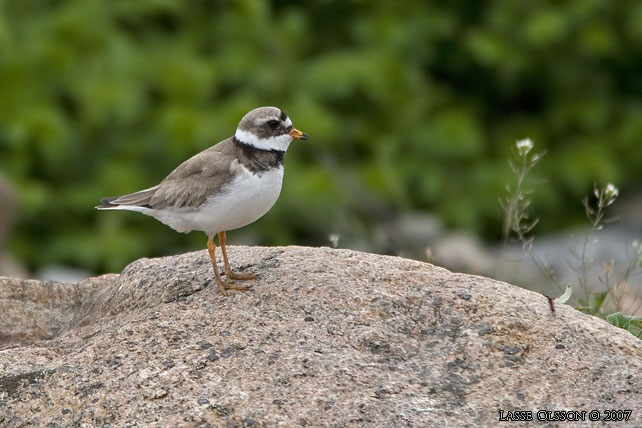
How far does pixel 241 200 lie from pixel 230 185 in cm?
12

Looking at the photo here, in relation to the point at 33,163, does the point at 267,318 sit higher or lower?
lower

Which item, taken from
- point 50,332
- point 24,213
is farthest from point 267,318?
point 24,213

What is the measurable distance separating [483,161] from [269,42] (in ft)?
10.7

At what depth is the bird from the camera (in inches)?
226

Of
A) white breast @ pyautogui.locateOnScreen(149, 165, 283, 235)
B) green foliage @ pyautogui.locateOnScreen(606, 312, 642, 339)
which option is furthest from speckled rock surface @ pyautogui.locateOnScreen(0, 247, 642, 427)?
green foliage @ pyautogui.locateOnScreen(606, 312, 642, 339)

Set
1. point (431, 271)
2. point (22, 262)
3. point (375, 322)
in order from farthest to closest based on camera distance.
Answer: point (22, 262) → point (431, 271) → point (375, 322)

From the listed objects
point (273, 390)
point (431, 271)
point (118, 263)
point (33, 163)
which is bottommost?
point (273, 390)

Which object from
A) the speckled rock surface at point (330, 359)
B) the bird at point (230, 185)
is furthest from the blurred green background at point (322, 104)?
the speckled rock surface at point (330, 359)

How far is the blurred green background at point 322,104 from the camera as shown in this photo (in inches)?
482

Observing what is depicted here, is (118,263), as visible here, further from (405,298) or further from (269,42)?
(405,298)

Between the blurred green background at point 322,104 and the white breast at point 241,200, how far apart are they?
561cm

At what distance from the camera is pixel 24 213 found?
12.4 m

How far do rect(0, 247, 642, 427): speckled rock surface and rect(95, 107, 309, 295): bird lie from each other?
414 mm

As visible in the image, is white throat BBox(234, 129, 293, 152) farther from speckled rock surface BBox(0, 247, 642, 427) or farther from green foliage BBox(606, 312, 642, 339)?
green foliage BBox(606, 312, 642, 339)
